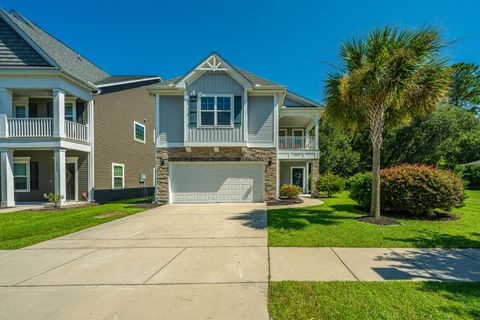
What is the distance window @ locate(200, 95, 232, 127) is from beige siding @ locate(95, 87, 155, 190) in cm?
685

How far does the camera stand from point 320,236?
619 centimetres

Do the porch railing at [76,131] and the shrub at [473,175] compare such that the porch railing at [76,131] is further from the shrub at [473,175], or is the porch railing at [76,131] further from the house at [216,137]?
the shrub at [473,175]

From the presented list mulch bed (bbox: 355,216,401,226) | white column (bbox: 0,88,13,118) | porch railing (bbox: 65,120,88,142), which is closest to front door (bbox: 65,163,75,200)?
porch railing (bbox: 65,120,88,142)

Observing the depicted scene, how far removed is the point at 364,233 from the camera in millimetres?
6477

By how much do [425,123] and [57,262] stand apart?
1174 inches

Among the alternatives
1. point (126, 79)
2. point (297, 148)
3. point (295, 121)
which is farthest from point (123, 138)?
point (295, 121)

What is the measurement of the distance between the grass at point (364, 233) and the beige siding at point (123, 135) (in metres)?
11.5

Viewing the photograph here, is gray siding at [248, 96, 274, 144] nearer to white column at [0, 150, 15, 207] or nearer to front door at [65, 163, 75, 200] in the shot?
front door at [65, 163, 75, 200]

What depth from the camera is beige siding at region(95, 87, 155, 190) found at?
14.6 meters

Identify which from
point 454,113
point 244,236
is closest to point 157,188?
point 244,236

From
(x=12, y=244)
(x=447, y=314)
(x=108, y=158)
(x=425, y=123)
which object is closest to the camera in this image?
(x=447, y=314)

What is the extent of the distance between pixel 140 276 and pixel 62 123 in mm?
11518

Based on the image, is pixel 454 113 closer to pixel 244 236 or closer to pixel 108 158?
pixel 244 236

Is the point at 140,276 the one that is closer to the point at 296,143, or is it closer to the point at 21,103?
the point at 296,143
